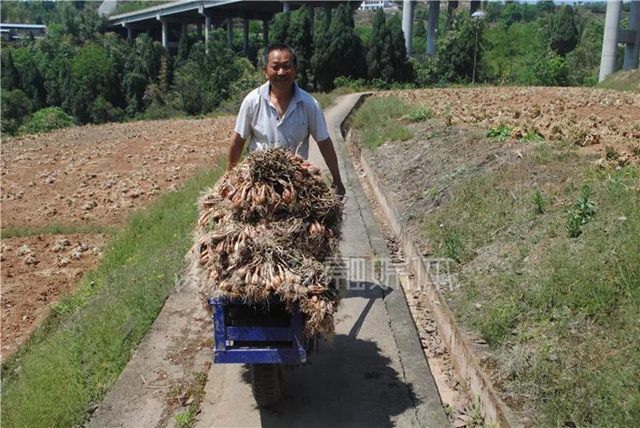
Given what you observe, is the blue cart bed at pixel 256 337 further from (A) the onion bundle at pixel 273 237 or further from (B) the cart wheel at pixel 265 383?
(B) the cart wheel at pixel 265 383

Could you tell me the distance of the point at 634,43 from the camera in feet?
137

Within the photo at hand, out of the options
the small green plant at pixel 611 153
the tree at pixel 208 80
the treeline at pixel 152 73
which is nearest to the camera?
the small green plant at pixel 611 153

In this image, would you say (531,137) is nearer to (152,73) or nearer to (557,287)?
(557,287)

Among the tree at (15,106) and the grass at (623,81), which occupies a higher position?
the grass at (623,81)

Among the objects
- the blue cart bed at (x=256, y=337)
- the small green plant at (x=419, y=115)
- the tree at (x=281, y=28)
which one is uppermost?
the tree at (x=281, y=28)

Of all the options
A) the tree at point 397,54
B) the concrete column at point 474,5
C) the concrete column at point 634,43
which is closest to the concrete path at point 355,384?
the tree at point 397,54

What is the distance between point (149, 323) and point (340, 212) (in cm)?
226

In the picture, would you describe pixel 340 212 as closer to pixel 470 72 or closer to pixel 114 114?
pixel 470 72

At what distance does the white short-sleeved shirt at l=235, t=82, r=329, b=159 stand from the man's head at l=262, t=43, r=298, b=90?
16 centimetres

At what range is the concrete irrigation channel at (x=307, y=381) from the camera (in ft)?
13.2

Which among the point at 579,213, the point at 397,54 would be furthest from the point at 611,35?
the point at 579,213

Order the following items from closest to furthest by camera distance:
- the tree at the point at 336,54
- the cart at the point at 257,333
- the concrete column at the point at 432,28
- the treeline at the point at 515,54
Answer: the cart at the point at 257,333 → the tree at the point at 336,54 → the treeline at the point at 515,54 → the concrete column at the point at 432,28

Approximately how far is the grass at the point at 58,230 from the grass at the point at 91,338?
235 cm

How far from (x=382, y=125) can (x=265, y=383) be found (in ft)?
37.4
